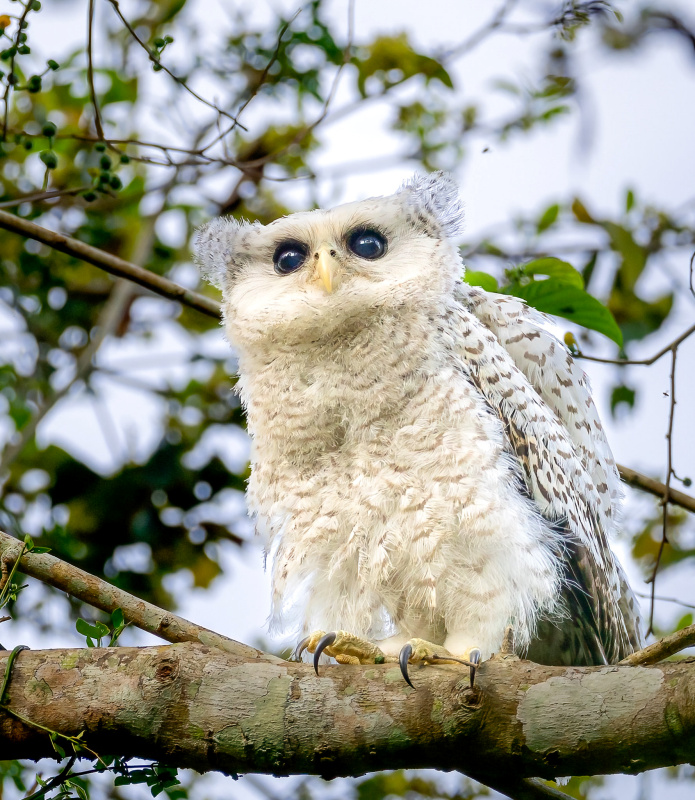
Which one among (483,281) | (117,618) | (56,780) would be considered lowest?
(56,780)

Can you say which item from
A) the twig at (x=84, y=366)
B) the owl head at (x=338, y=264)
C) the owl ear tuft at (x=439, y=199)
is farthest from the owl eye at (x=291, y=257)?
the twig at (x=84, y=366)

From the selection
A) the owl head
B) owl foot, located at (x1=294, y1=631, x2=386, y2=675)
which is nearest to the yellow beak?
the owl head

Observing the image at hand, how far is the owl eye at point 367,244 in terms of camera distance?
3.44 metres

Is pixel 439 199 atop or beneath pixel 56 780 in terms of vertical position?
atop

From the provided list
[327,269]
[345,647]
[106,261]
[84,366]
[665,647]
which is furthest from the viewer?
[84,366]

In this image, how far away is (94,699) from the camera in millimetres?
2201

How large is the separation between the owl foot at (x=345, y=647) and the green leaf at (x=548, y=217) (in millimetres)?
3149

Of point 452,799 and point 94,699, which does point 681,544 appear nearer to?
point 452,799

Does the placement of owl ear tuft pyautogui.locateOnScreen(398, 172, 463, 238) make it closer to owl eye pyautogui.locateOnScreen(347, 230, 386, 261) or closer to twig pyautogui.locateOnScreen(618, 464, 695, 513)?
owl eye pyautogui.locateOnScreen(347, 230, 386, 261)

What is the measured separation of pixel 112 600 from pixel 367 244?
1656 mm

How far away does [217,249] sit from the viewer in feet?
12.3

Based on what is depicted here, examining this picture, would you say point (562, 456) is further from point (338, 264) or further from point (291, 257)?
point (291, 257)

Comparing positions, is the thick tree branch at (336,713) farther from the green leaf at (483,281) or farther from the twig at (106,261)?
the green leaf at (483,281)

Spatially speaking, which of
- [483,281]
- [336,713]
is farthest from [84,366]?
[336,713]
